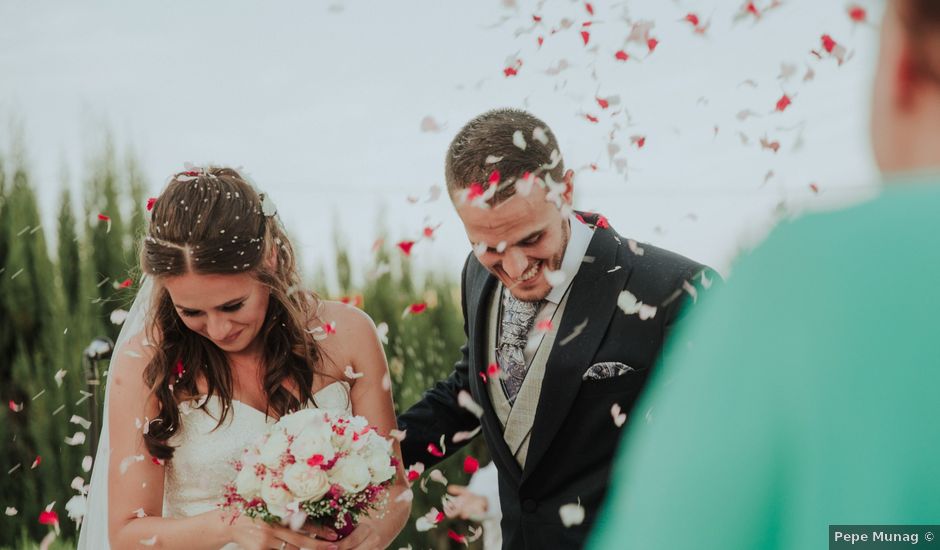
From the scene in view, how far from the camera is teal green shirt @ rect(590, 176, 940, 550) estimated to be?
612 mm

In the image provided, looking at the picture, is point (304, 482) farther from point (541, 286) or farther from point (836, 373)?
point (836, 373)

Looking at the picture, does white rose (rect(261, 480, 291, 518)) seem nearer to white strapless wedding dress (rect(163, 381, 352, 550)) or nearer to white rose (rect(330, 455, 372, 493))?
white rose (rect(330, 455, 372, 493))

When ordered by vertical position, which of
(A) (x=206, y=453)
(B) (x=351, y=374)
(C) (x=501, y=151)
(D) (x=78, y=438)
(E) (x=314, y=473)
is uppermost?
(C) (x=501, y=151)

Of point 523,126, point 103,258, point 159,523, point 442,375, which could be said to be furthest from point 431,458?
point 103,258

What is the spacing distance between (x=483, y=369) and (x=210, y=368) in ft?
3.46

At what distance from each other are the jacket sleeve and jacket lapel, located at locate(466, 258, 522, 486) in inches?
5.5

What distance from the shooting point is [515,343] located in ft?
10.7

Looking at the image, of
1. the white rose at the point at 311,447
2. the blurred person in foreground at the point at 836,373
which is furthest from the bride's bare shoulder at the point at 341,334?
the blurred person in foreground at the point at 836,373

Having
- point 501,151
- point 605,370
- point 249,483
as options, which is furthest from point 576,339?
point 249,483

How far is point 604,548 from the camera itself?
0.67m

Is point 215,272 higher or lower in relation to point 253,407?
higher

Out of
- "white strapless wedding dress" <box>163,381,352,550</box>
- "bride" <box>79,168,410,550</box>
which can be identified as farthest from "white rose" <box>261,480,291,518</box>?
"white strapless wedding dress" <box>163,381,352,550</box>

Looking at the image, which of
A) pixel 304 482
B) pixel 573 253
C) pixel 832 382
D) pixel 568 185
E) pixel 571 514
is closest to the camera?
pixel 832 382

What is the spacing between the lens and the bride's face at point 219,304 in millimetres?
3223
